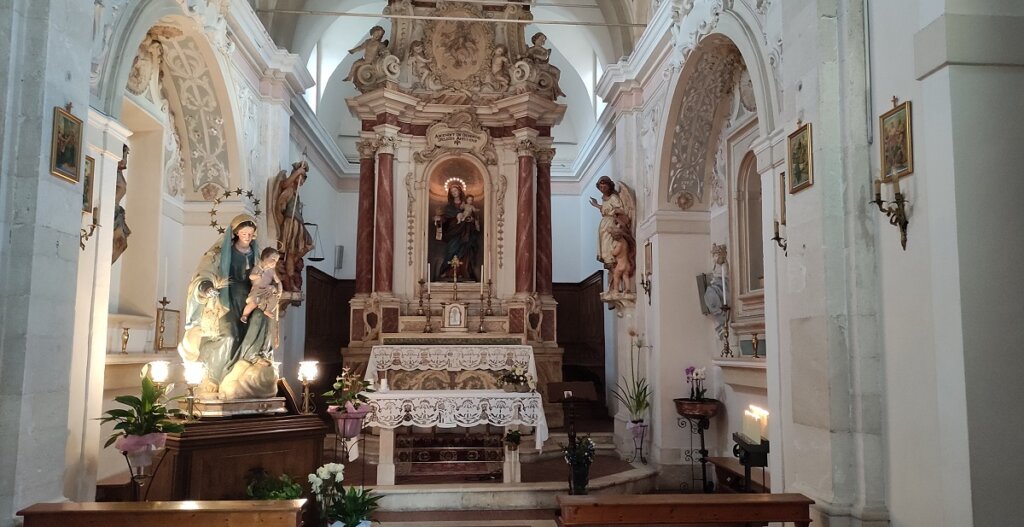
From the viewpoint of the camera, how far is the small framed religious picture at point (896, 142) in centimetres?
425

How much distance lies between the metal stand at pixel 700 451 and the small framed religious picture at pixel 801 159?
411cm

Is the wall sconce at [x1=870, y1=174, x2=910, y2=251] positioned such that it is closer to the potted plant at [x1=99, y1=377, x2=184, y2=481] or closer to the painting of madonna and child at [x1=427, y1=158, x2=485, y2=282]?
the potted plant at [x1=99, y1=377, x2=184, y2=481]

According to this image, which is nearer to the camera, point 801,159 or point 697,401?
point 801,159

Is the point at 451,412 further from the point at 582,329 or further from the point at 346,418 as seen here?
the point at 582,329

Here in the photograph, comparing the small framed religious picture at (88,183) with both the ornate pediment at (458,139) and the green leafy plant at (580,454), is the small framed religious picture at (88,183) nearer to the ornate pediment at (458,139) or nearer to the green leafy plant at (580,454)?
the green leafy plant at (580,454)

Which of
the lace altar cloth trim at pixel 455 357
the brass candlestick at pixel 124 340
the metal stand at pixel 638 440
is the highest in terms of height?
the brass candlestick at pixel 124 340

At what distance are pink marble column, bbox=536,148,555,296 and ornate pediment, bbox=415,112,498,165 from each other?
0.72 meters

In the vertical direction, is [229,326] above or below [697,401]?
above

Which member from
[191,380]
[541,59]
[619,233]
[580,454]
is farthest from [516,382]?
[541,59]

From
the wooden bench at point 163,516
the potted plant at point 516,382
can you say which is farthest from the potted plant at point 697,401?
the wooden bench at point 163,516

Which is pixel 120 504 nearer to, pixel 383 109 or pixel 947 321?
pixel 947 321

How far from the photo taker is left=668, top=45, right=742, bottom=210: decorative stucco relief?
27.0ft

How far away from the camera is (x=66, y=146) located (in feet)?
15.0

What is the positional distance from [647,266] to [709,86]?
Answer: 2.37m
